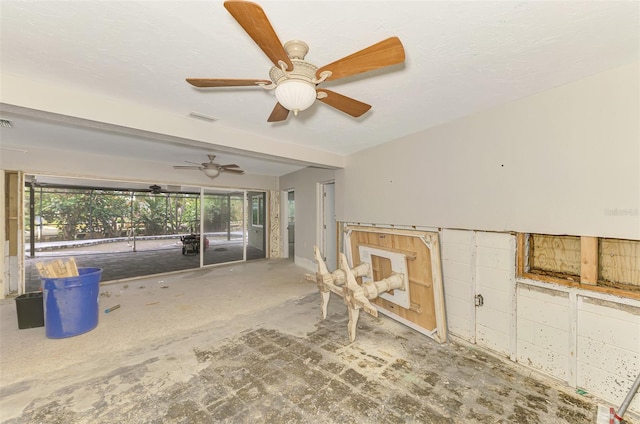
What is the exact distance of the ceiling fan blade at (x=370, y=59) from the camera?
1224mm

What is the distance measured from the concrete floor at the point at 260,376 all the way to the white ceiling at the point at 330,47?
93.3 inches

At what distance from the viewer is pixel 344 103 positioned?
188 cm

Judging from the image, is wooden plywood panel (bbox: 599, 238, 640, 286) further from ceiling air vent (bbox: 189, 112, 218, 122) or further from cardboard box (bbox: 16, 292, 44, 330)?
cardboard box (bbox: 16, 292, 44, 330)

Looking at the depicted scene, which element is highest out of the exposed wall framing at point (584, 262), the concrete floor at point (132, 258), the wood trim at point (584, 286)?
the exposed wall framing at point (584, 262)

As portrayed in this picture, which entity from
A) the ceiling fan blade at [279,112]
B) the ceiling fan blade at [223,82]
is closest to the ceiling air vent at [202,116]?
the ceiling fan blade at [279,112]

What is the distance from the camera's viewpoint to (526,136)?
231 cm

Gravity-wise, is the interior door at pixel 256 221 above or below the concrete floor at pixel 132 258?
above

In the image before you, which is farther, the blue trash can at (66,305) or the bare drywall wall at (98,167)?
the bare drywall wall at (98,167)

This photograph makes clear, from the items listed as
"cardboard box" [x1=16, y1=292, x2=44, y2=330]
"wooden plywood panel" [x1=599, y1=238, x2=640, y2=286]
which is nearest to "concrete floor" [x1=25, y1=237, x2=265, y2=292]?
"cardboard box" [x1=16, y1=292, x2=44, y2=330]

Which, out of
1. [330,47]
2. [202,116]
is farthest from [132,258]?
[330,47]

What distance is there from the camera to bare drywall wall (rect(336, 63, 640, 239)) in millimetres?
1834

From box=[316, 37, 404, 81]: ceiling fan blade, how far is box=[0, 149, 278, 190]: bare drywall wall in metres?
5.39

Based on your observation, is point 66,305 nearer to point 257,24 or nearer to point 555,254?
point 257,24

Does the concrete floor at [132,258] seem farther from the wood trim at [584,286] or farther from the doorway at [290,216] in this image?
the wood trim at [584,286]
